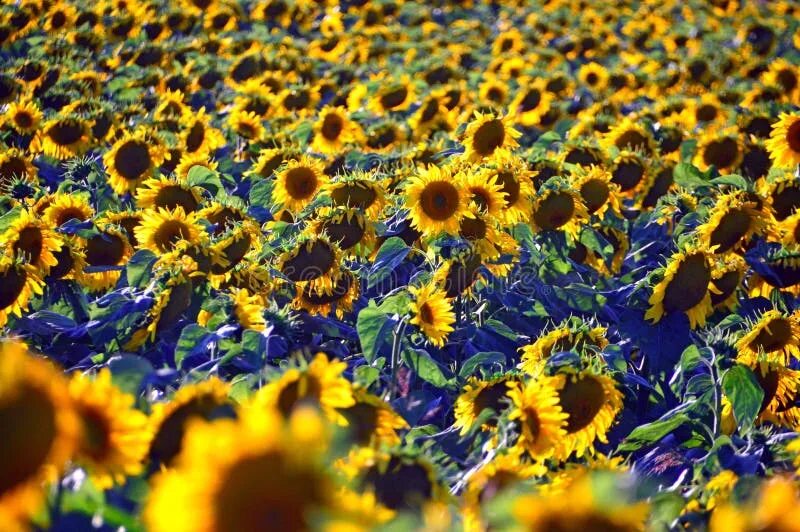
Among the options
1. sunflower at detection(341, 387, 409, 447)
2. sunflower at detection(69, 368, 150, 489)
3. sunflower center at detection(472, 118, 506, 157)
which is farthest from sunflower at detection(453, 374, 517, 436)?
sunflower center at detection(472, 118, 506, 157)

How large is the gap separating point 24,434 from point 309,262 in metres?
1.87

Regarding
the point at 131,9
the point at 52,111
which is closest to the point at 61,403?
the point at 52,111

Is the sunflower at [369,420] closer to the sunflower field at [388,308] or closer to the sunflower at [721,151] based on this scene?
the sunflower field at [388,308]

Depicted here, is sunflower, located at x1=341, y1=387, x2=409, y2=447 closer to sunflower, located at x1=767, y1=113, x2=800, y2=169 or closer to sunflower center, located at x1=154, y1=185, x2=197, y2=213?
sunflower center, located at x1=154, y1=185, x2=197, y2=213

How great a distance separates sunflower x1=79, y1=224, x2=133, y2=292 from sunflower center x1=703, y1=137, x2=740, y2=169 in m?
2.88

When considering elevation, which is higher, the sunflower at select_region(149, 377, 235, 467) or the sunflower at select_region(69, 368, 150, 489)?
the sunflower at select_region(69, 368, 150, 489)

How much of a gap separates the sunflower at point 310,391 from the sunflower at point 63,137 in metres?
3.34

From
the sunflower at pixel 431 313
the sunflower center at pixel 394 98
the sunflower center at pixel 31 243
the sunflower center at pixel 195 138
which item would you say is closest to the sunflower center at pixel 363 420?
the sunflower at pixel 431 313

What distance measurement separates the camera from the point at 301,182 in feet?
12.7

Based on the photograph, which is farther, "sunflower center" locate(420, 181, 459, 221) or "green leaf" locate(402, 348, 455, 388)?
"sunflower center" locate(420, 181, 459, 221)

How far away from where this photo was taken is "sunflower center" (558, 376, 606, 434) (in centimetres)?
238

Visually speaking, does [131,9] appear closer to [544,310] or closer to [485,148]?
[485,148]

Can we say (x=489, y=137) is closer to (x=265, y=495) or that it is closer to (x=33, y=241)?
(x=33, y=241)

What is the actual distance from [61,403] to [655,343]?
2.30 meters
